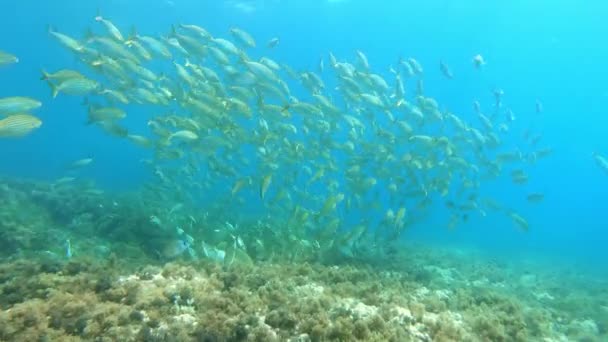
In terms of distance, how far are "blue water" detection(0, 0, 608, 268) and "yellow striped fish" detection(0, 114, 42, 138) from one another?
20310mm

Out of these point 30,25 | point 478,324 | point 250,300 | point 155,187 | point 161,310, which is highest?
point 30,25

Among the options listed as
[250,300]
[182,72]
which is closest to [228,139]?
[182,72]

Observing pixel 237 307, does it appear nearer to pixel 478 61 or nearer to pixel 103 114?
pixel 103 114

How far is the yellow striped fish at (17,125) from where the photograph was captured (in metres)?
6.26

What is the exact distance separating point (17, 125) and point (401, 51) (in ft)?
196

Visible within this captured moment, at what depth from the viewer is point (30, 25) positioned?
55.8 m

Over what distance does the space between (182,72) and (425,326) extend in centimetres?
822

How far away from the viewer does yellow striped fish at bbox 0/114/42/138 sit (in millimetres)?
6262

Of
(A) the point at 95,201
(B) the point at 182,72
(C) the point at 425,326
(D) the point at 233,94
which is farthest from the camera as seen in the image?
(A) the point at 95,201

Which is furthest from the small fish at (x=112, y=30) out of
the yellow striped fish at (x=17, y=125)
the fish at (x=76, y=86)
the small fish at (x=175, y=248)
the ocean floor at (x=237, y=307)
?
the small fish at (x=175, y=248)

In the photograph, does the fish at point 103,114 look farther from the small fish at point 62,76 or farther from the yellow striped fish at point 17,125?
the yellow striped fish at point 17,125

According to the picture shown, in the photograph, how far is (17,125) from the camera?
20.9 feet

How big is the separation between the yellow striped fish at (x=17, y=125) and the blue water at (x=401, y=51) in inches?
800

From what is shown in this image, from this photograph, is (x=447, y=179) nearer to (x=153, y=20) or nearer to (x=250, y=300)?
(x=250, y=300)
